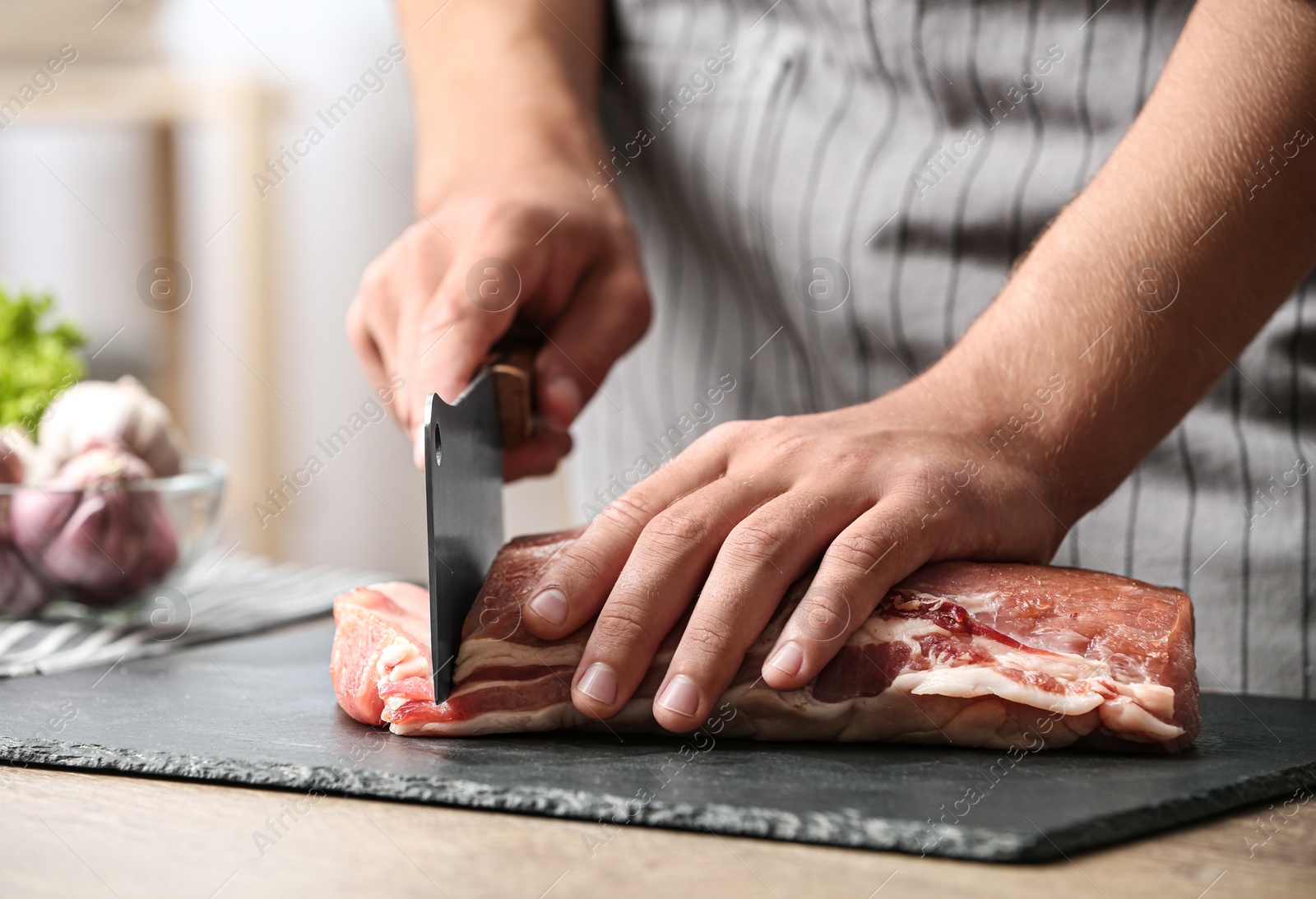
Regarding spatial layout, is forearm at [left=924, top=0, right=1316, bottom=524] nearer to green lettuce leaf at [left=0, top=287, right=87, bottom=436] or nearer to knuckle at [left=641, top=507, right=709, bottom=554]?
knuckle at [left=641, top=507, right=709, bottom=554]

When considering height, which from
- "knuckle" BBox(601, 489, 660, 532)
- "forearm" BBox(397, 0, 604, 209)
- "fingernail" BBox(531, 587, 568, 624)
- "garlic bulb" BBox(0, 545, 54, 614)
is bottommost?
"garlic bulb" BBox(0, 545, 54, 614)

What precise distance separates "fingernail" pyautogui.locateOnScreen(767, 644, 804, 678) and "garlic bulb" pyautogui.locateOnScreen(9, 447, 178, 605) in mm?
1038

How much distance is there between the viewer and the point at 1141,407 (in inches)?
47.5

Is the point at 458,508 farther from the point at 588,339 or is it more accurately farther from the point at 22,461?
the point at 22,461

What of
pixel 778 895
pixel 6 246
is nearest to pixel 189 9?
pixel 6 246

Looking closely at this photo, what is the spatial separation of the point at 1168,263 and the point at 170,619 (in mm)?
1408

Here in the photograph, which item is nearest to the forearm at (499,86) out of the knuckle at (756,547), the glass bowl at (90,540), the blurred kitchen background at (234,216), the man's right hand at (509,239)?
the man's right hand at (509,239)

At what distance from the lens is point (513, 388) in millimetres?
1432

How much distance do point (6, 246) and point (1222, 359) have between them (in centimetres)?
499

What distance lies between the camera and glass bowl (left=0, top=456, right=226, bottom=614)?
1.62 metres

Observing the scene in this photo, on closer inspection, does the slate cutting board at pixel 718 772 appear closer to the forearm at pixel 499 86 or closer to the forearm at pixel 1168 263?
the forearm at pixel 1168 263

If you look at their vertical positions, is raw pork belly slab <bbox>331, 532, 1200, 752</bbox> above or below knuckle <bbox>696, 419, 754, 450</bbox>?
below

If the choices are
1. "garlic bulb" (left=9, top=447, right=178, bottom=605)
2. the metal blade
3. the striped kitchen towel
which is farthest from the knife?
"garlic bulb" (left=9, top=447, right=178, bottom=605)

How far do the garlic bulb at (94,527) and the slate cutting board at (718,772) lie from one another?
426 mm
